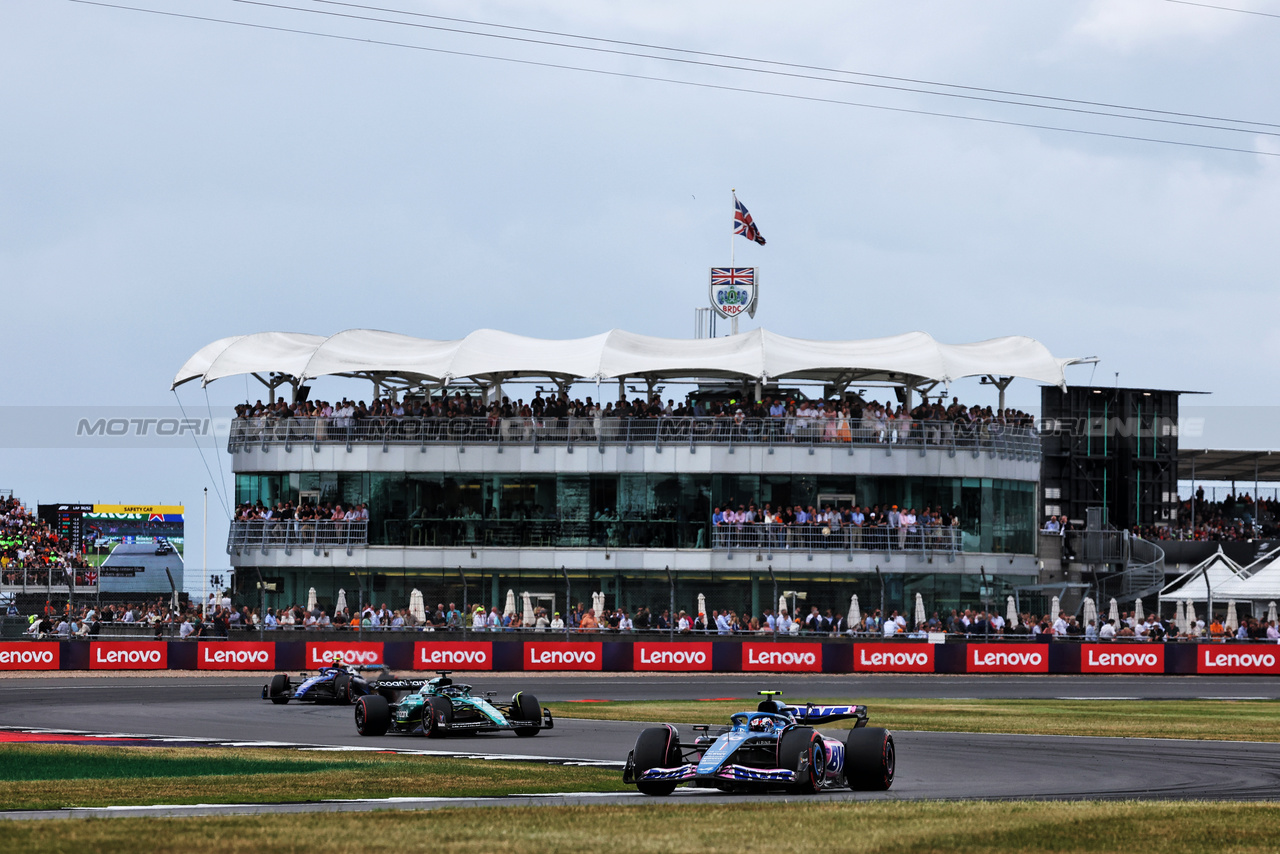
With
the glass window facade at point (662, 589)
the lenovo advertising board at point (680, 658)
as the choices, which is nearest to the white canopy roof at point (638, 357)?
the glass window facade at point (662, 589)

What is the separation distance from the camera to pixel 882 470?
187 ft

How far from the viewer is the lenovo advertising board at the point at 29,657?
149 feet

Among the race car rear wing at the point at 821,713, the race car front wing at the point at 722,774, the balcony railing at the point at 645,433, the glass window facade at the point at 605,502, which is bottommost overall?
the race car front wing at the point at 722,774

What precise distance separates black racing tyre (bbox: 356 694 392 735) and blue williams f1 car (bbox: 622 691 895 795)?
888cm

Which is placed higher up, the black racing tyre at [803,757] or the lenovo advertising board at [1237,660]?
the black racing tyre at [803,757]

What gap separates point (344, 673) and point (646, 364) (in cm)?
2752

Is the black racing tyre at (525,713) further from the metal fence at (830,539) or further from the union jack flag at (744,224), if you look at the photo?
the union jack flag at (744,224)

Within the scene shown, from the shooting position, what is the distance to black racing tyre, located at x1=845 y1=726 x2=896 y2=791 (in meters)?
16.2

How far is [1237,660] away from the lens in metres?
48.5

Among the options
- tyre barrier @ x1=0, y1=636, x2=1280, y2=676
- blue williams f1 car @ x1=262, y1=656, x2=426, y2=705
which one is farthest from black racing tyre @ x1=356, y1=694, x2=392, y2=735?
tyre barrier @ x1=0, y1=636, x2=1280, y2=676

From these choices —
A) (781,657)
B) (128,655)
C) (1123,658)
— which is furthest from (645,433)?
(128,655)

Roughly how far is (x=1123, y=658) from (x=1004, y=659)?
11.8 ft

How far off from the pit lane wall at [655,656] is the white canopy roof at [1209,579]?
9025mm

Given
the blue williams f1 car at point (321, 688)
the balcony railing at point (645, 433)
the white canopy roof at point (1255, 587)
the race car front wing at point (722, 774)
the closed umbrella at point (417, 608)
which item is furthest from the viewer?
the balcony railing at point (645, 433)
